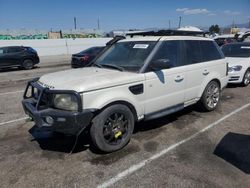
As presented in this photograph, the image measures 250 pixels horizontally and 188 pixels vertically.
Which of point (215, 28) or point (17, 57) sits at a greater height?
point (215, 28)

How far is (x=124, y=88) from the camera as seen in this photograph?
13.5ft

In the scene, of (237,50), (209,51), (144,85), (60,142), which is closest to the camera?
(144,85)

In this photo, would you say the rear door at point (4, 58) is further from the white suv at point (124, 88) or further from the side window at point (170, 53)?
the side window at point (170, 53)

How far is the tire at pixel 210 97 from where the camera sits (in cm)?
592

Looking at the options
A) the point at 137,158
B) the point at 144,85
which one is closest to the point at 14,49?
the point at 144,85

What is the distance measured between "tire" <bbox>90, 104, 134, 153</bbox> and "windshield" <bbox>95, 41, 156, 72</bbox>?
0.85 metres

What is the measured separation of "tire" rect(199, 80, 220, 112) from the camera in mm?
5917

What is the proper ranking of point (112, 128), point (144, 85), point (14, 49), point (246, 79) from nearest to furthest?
point (112, 128), point (144, 85), point (246, 79), point (14, 49)

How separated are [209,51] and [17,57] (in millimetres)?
14019

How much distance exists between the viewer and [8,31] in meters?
45.6

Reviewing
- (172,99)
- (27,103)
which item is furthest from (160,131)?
(27,103)

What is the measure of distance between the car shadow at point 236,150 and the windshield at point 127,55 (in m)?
1.96

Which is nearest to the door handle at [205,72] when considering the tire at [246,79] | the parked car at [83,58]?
the tire at [246,79]

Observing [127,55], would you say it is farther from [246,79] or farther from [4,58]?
[4,58]
